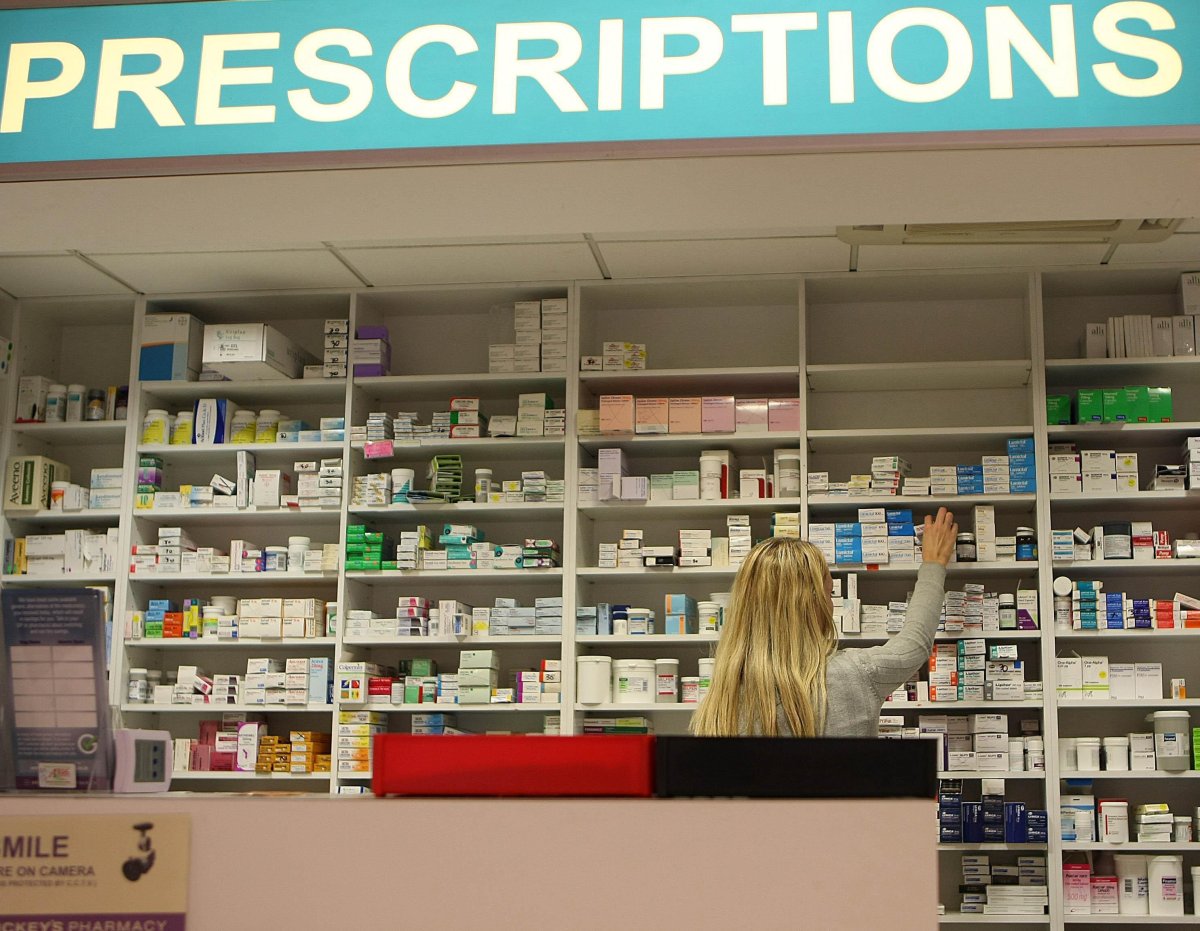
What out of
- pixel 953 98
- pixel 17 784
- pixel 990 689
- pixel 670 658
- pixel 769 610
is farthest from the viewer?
pixel 670 658

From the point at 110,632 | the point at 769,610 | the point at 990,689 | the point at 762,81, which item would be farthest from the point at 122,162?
the point at 110,632

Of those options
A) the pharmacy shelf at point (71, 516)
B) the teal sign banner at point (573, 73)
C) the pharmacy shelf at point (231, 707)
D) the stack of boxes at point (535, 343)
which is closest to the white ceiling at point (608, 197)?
the teal sign banner at point (573, 73)

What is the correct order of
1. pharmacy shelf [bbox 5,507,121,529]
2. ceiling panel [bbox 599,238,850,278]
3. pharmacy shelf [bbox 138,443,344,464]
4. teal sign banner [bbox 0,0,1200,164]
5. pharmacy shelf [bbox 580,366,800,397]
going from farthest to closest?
pharmacy shelf [bbox 5,507,121,529] < pharmacy shelf [bbox 138,443,344,464] < pharmacy shelf [bbox 580,366,800,397] < ceiling panel [bbox 599,238,850,278] < teal sign banner [bbox 0,0,1200,164]

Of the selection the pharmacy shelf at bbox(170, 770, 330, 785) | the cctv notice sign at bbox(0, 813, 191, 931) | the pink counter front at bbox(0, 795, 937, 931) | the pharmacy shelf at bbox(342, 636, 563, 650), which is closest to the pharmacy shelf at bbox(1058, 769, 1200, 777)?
the pharmacy shelf at bbox(342, 636, 563, 650)

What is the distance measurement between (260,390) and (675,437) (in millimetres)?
Result: 2229

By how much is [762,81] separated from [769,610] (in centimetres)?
199

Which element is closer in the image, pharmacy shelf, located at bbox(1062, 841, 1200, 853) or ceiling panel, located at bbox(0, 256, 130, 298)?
pharmacy shelf, located at bbox(1062, 841, 1200, 853)

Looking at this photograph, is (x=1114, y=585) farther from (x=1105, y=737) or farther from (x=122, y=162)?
(x=122, y=162)

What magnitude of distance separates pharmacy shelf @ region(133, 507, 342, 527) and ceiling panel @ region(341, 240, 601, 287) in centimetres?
124

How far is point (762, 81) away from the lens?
107 cm

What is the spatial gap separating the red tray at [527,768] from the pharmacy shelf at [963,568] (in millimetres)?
5326

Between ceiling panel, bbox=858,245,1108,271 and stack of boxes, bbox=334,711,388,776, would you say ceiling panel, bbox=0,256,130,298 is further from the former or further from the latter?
ceiling panel, bbox=858,245,1108,271

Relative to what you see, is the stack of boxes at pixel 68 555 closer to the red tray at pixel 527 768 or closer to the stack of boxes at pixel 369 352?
the stack of boxes at pixel 369 352

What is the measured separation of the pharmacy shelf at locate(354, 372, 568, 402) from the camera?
6828mm
